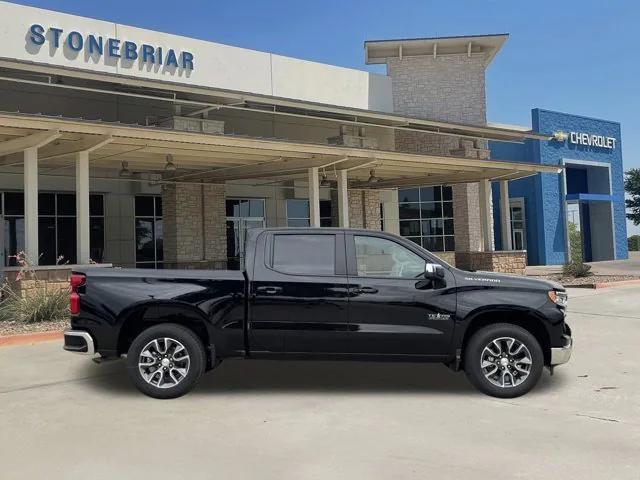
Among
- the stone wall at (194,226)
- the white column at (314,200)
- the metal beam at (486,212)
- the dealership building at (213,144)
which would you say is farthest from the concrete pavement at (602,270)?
the stone wall at (194,226)

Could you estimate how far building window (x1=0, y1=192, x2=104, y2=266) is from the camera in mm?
17797

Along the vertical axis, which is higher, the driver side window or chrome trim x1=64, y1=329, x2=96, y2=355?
the driver side window

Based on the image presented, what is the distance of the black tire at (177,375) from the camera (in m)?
6.39

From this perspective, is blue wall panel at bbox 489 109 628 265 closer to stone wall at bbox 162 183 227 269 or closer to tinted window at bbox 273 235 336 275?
stone wall at bbox 162 183 227 269

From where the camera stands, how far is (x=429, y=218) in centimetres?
3038

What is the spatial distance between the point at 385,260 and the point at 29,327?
24.0 feet

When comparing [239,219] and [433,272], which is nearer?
[433,272]

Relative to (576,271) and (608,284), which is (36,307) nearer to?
(608,284)

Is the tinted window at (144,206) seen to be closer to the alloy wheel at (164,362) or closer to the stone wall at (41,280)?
the stone wall at (41,280)

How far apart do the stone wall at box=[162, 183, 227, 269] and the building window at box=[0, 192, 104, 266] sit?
2.08m

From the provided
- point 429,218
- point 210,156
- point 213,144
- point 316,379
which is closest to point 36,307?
point 213,144

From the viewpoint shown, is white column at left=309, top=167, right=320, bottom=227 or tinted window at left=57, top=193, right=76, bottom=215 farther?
tinted window at left=57, top=193, right=76, bottom=215

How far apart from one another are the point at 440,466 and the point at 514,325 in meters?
2.40

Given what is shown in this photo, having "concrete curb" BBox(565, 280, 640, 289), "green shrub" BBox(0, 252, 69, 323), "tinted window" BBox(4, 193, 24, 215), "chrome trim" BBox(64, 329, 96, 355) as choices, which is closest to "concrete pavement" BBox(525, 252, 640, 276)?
"concrete curb" BBox(565, 280, 640, 289)
